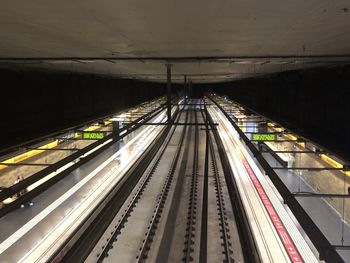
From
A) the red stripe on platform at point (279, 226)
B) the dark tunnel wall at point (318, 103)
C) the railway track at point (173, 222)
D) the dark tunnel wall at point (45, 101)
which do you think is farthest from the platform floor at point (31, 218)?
the dark tunnel wall at point (318, 103)

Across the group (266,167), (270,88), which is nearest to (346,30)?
(266,167)

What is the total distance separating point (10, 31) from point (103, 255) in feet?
11.6

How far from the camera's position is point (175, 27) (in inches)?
167

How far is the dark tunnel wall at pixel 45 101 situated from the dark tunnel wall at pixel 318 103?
754 cm

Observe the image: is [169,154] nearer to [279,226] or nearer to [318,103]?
[318,103]

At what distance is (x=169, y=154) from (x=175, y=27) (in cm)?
1009

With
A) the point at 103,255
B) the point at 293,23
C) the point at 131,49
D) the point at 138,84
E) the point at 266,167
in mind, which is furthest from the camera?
the point at 138,84

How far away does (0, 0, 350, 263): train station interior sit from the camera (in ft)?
12.2

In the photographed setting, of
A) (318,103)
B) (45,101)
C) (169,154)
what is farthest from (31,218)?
(318,103)

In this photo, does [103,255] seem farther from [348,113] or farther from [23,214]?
[348,113]

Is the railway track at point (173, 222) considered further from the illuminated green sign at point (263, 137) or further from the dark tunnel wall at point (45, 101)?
the dark tunnel wall at point (45, 101)

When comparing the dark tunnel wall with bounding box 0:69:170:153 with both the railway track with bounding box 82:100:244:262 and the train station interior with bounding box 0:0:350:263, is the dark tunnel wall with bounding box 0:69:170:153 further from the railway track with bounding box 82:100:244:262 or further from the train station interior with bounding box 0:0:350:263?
the railway track with bounding box 82:100:244:262

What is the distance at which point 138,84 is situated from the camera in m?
27.5

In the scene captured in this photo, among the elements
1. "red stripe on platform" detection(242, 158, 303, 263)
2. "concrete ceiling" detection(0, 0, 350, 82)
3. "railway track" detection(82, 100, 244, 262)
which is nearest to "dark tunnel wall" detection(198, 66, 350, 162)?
"red stripe on platform" detection(242, 158, 303, 263)
